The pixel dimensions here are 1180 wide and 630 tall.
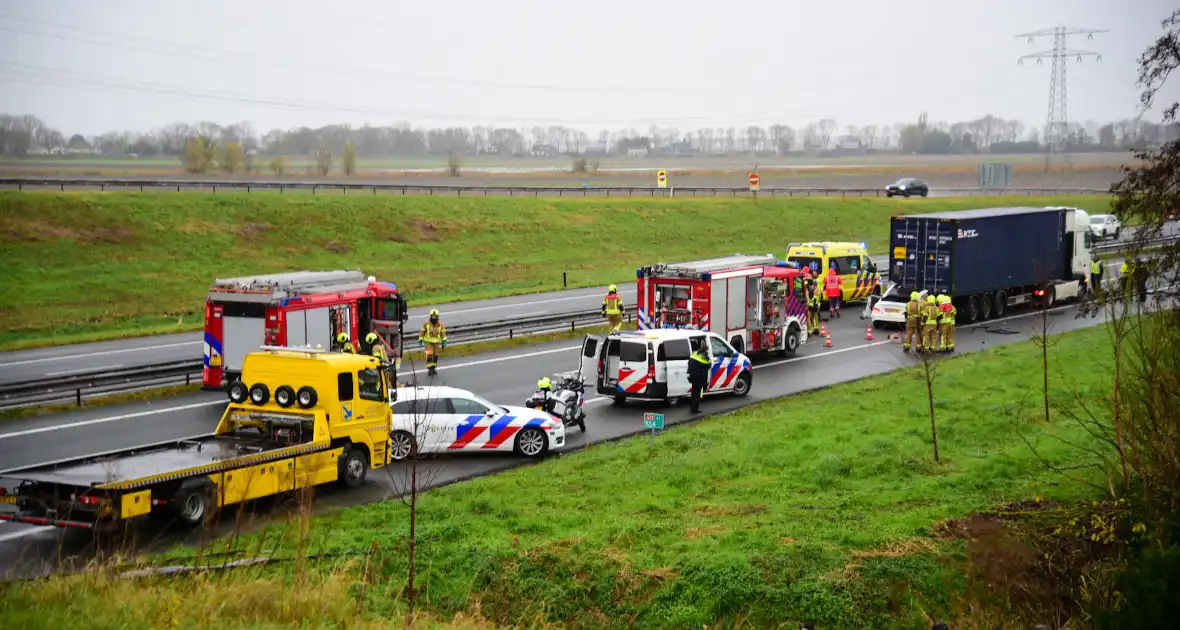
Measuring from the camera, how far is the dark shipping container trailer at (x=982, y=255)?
37.8m

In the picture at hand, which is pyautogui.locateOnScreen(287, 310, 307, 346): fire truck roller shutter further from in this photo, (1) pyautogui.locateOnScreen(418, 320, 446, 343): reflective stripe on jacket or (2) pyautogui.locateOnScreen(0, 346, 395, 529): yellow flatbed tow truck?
(2) pyautogui.locateOnScreen(0, 346, 395, 529): yellow flatbed tow truck

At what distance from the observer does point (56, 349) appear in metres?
33.8

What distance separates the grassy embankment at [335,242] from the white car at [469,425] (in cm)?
1925

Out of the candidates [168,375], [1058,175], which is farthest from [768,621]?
[1058,175]

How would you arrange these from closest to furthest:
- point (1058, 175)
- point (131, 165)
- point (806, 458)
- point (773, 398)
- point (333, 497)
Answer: point (333, 497) → point (806, 458) → point (773, 398) → point (131, 165) → point (1058, 175)

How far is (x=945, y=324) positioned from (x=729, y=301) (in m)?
6.41

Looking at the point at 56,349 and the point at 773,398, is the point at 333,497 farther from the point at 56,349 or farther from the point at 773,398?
the point at 56,349

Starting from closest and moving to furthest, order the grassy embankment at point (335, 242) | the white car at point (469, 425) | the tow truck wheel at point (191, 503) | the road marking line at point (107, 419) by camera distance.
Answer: the tow truck wheel at point (191, 503) → the white car at point (469, 425) → the road marking line at point (107, 419) → the grassy embankment at point (335, 242)

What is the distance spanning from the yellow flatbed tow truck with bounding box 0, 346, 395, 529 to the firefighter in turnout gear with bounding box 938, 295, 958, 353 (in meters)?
18.4

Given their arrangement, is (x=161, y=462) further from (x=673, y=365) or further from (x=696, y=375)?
(x=673, y=365)

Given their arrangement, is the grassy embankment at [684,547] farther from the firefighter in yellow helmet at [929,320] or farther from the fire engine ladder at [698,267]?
the firefighter in yellow helmet at [929,320]

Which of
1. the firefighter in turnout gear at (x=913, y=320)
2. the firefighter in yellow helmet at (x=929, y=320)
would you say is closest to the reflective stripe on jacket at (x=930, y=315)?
the firefighter in yellow helmet at (x=929, y=320)

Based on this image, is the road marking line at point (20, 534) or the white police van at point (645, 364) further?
the white police van at point (645, 364)

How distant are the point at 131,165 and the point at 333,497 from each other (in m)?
91.0
